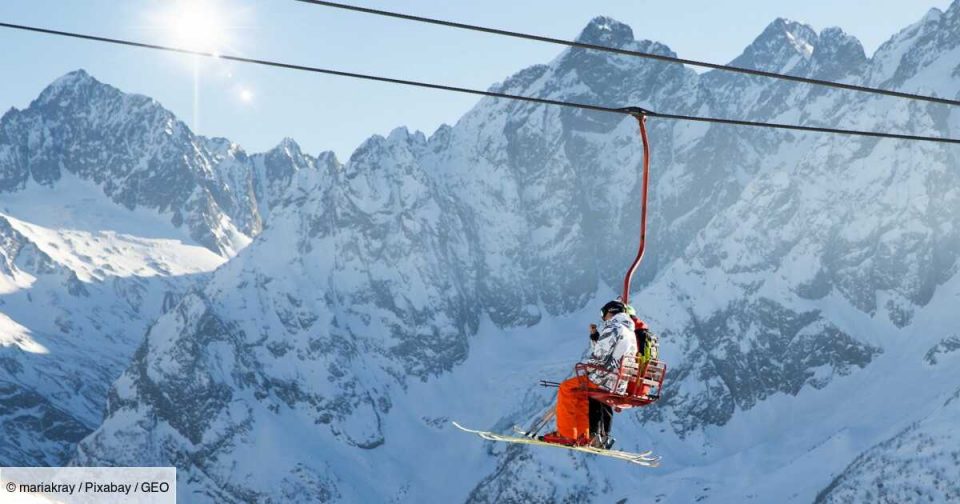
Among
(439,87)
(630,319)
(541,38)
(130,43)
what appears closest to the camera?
(541,38)

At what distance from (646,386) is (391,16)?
8.83 metres

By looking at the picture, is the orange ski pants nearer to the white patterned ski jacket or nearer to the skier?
the skier

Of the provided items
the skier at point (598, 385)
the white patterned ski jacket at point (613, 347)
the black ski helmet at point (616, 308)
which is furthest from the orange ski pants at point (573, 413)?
the black ski helmet at point (616, 308)

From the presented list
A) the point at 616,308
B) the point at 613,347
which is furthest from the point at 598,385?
the point at 616,308

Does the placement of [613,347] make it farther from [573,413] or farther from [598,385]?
[573,413]

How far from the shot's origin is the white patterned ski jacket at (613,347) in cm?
2577

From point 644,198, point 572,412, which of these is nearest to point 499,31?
point 644,198

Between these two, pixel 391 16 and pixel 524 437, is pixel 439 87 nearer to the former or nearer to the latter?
pixel 391 16

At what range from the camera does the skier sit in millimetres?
25828

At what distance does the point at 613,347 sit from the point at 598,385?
104 centimetres

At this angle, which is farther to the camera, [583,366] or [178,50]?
[583,366]

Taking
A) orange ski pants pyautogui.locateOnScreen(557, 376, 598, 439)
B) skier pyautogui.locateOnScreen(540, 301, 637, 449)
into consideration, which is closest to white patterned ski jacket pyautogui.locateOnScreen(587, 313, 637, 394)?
skier pyautogui.locateOnScreen(540, 301, 637, 449)

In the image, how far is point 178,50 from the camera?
22922 millimetres

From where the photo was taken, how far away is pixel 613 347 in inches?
1016
